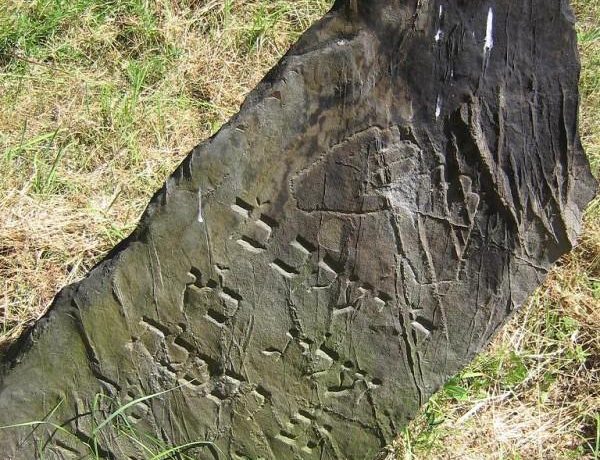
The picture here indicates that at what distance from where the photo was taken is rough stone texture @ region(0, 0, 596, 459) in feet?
5.07

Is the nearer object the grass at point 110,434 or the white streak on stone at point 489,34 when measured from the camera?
the white streak on stone at point 489,34

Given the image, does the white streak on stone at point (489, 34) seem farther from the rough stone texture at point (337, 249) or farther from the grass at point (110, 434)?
the grass at point (110, 434)

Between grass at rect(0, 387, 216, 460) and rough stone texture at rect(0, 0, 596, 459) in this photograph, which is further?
grass at rect(0, 387, 216, 460)

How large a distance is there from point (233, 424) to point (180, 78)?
1.70 meters

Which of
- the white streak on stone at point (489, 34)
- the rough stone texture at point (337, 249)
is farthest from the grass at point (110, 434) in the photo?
the white streak on stone at point (489, 34)

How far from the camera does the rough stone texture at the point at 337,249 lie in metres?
1.54

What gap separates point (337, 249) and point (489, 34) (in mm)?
486

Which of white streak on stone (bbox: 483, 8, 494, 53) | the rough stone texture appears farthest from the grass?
white streak on stone (bbox: 483, 8, 494, 53)

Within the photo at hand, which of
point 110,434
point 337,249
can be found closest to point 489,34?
point 337,249

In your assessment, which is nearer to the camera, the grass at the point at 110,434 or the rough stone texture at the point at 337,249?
the rough stone texture at the point at 337,249

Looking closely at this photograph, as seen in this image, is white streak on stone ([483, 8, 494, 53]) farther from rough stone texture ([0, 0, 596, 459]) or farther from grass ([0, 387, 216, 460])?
grass ([0, 387, 216, 460])

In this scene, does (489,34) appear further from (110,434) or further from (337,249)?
(110,434)

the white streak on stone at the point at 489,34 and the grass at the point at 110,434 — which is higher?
the white streak on stone at the point at 489,34

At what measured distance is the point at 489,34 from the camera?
59.9 inches
